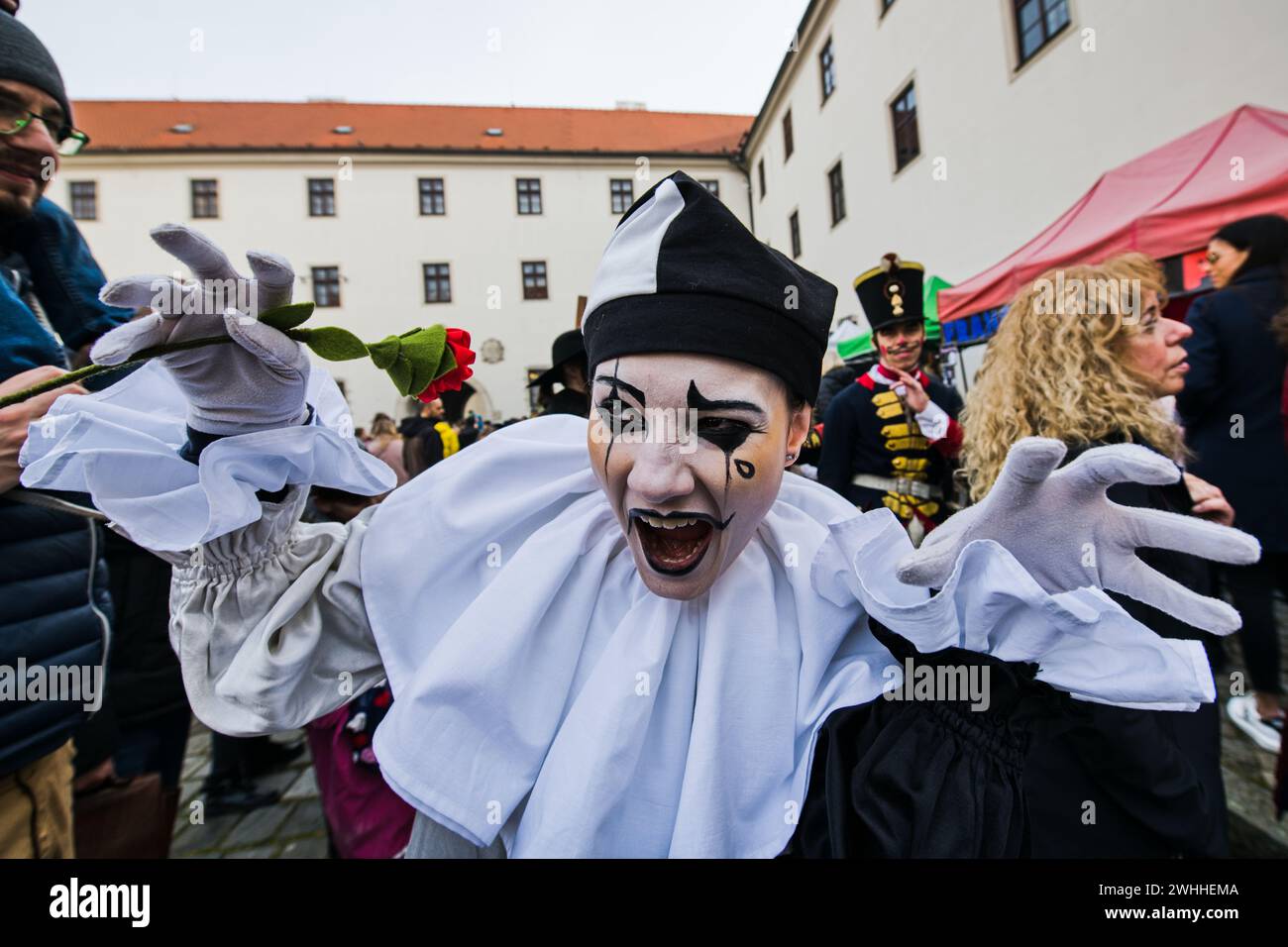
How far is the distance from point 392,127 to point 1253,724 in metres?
27.9

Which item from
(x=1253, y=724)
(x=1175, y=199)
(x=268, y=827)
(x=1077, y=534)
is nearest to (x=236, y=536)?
(x=1077, y=534)

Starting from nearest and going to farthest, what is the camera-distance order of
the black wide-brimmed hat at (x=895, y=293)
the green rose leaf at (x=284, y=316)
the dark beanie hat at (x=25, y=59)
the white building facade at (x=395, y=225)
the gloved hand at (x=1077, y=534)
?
the gloved hand at (x=1077, y=534)
the green rose leaf at (x=284, y=316)
the dark beanie hat at (x=25, y=59)
the black wide-brimmed hat at (x=895, y=293)
the white building facade at (x=395, y=225)

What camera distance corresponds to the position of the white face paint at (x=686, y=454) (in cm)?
90

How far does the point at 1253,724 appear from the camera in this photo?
2635mm

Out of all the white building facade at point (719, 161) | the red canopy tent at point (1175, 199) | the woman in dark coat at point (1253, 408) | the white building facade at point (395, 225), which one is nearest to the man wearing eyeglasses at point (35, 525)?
the white building facade at point (719, 161)

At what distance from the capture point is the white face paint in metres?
0.90

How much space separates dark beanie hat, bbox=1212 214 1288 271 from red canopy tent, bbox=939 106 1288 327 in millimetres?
279

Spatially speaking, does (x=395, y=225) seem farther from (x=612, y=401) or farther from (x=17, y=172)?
(x=612, y=401)

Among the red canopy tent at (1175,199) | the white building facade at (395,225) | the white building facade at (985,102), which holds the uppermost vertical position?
the white building facade at (395,225)

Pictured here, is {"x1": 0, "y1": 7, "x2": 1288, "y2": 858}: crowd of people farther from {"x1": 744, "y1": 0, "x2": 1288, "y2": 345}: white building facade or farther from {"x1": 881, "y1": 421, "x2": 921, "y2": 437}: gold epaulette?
{"x1": 744, "y1": 0, "x2": 1288, "y2": 345}: white building facade

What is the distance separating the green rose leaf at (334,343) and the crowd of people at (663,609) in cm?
16

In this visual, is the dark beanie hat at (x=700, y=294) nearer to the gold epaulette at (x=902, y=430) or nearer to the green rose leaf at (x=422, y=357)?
the green rose leaf at (x=422, y=357)
